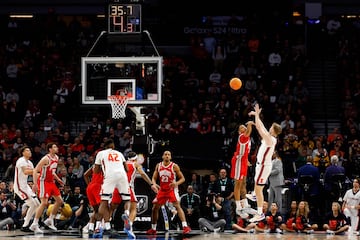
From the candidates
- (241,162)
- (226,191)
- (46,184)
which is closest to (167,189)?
(241,162)

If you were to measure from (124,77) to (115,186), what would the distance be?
156 inches

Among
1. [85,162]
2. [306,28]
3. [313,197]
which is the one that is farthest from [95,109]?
[313,197]

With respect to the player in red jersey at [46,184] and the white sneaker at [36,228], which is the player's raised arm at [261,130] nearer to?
the player in red jersey at [46,184]

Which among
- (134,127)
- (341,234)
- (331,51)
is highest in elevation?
(331,51)

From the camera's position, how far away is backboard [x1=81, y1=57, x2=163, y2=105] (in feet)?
77.3

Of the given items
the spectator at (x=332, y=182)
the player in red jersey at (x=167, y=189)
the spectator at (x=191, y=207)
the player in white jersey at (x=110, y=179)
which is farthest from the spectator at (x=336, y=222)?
the player in white jersey at (x=110, y=179)

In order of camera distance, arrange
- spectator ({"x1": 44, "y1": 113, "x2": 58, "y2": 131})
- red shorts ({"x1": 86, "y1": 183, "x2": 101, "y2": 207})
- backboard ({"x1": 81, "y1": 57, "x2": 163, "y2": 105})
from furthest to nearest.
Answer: spectator ({"x1": 44, "y1": 113, "x2": 58, "y2": 131}) → backboard ({"x1": 81, "y1": 57, "x2": 163, "y2": 105}) → red shorts ({"x1": 86, "y1": 183, "x2": 101, "y2": 207})

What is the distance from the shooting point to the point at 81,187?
84.0ft

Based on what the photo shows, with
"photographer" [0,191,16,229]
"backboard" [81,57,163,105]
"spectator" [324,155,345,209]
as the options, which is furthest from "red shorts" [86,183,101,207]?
"spectator" [324,155,345,209]

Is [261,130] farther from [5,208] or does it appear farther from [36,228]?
[5,208]

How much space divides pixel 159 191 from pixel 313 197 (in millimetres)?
4618

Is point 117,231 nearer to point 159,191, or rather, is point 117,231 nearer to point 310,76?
point 159,191

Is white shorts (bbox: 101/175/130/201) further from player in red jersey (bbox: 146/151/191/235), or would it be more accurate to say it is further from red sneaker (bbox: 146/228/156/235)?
red sneaker (bbox: 146/228/156/235)

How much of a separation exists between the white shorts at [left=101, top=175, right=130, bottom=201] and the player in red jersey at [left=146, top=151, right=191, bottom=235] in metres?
1.51
